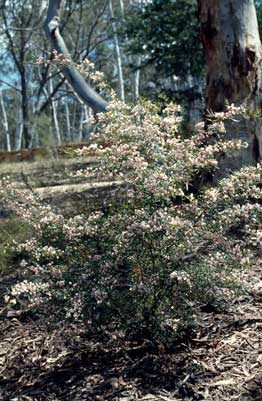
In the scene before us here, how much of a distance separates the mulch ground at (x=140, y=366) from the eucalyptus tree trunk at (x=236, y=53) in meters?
2.52

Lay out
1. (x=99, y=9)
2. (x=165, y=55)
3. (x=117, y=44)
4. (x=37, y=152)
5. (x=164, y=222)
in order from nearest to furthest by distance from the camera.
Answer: (x=164, y=222)
(x=165, y=55)
(x=37, y=152)
(x=117, y=44)
(x=99, y=9)

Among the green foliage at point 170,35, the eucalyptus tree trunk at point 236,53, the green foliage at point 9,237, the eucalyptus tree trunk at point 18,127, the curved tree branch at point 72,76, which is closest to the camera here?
the green foliage at point 9,237

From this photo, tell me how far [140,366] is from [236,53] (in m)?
3.43

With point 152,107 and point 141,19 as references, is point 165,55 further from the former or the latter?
point 152,107

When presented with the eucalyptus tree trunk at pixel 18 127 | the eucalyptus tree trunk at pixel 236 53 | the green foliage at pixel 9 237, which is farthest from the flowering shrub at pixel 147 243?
the eucalyptus tree trunk at pixel 18 127

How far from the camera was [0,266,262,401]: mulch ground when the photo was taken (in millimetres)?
2758

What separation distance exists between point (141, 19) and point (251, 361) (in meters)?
10.6

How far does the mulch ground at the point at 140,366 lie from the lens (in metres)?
2.76

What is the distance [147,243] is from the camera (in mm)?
2783

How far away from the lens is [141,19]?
12.4m

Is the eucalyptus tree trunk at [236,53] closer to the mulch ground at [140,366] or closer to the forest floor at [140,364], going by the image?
the forest floor at [140,364]

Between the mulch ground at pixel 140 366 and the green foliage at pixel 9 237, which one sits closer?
the mulch ground at pixel 140 366

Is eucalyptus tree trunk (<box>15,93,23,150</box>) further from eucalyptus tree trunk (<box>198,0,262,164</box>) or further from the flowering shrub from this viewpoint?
the flowering shrub

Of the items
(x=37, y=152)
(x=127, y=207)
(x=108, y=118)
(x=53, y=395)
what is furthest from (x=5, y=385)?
(x=37, y=152)
